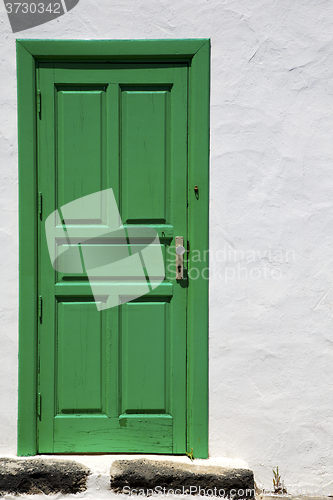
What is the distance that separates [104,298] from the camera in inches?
97.3

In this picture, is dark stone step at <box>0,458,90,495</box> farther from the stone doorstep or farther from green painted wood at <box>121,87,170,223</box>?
green painted wood at <box>121,87,170,223</box>

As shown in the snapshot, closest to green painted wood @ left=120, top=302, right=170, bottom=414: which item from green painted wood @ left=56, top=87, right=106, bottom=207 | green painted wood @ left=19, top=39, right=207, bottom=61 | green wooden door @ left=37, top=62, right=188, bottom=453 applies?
green wooden door @ left=37, top=62, right=188, bottom=453

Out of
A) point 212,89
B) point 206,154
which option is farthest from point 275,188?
point 212,89

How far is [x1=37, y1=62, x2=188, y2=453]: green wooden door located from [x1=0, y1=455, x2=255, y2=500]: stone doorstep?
131 mm

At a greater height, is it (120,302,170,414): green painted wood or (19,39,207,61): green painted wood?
(19,39,207,61): green painted wood

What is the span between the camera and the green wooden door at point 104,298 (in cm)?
244

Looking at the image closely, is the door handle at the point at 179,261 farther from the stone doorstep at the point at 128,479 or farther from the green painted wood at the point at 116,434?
the stone doorstep at the point at 128,479

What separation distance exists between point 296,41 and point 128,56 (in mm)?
989

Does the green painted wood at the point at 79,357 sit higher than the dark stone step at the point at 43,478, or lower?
higher

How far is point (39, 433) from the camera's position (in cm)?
246

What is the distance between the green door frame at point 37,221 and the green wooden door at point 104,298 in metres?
0.05

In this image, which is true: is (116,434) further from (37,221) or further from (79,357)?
(37,221)

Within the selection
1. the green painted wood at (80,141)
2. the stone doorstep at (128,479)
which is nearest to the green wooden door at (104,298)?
the green painted wood at (80,141)

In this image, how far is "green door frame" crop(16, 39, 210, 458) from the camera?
239cm
